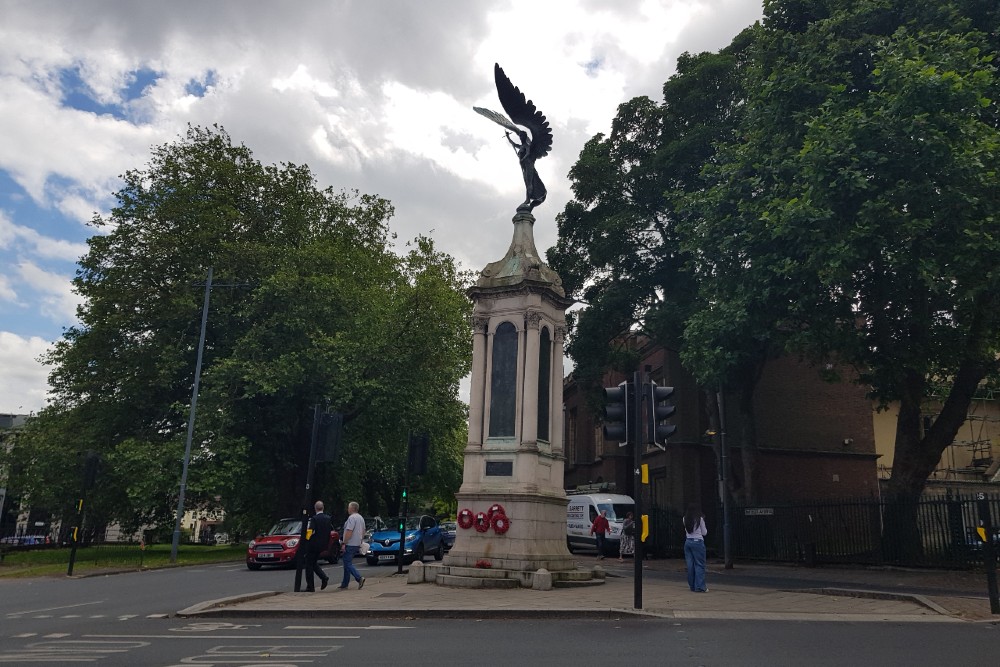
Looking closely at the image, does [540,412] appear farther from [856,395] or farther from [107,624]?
[856,395]

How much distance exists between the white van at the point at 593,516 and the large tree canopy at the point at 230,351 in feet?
21.5

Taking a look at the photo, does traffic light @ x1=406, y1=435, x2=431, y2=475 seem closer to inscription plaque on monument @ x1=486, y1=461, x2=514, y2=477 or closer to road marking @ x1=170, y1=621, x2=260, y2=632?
inscription plaque on monument @ x1=486, y1=461, x2=514, y2=477

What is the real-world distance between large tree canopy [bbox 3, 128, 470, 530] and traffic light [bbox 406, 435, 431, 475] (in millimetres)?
9852

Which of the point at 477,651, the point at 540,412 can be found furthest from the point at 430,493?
the point at 477,651

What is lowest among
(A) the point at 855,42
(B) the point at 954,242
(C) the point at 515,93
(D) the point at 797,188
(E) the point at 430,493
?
(E) the point at 430,493

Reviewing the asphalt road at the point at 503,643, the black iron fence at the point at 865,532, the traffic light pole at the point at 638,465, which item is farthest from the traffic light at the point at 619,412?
the black iron fence at the point at 865,532

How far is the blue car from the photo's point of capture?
952 inches

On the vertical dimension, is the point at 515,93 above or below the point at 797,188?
above

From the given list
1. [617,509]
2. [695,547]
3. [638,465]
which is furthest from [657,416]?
[617,509]

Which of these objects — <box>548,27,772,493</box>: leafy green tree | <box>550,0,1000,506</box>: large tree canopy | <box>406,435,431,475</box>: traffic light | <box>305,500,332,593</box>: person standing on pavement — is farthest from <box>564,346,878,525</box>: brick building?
<box>305,500,332,593</box>: person standing on pavement

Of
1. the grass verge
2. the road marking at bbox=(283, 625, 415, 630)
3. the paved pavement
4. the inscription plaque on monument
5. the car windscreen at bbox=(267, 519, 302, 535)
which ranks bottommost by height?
the grass verge

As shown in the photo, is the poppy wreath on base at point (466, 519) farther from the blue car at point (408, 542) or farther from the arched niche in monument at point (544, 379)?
the blue car at point (408, 542)

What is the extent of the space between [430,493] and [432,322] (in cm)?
1528

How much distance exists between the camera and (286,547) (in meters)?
21.8
